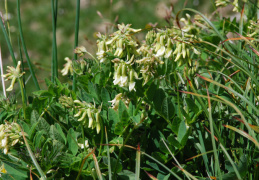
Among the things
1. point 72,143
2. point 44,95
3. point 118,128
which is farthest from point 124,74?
point 44,95

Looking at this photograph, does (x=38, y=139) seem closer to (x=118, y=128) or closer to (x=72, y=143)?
(x=72, y=143)

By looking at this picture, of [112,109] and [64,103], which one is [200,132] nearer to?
[112,109]

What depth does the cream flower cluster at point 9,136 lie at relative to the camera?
1172 millimetres

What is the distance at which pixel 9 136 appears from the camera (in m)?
1.18

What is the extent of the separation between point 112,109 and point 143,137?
0.57ft

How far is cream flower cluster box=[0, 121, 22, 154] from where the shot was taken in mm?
1172

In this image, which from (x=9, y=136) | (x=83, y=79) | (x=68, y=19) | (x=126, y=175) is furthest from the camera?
(x=68, y=19)

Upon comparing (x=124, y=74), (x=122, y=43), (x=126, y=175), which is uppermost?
(x=122, y=43)

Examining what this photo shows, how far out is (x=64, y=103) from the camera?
1.24m

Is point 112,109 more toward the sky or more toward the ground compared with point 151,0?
more toward the ground

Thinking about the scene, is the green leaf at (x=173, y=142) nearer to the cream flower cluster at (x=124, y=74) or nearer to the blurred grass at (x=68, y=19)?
the cream flower cluster at (x=124, y=74)

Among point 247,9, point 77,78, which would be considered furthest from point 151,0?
point 77,78

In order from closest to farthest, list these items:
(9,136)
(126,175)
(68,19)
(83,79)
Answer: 1. (9,136)
2. (126,175)
3. (83,79)
4. (68,19)

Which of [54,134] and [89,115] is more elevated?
[89,115]
